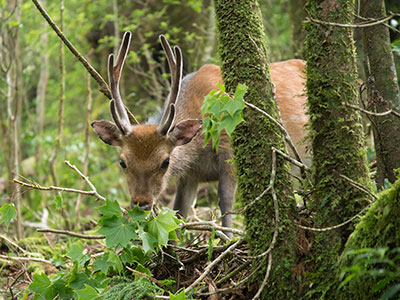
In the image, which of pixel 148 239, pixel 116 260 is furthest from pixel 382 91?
pixel 116 260

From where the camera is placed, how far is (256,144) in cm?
300

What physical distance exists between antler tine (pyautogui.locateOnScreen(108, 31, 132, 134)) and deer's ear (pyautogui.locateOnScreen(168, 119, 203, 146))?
1.46 feet

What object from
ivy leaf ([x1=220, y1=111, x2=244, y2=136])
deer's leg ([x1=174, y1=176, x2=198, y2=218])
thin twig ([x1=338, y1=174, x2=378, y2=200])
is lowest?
deer's leg ([x1=174, y1=176, x2=198, y2=218])

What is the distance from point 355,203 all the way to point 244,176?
67cm

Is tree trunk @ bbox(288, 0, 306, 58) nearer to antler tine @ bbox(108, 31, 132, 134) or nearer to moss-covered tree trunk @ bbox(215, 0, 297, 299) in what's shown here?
antler tine @ bbox(108, 31, 132, 134)

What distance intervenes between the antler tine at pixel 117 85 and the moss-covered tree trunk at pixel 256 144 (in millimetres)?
1568

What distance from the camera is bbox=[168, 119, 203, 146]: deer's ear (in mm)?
4945

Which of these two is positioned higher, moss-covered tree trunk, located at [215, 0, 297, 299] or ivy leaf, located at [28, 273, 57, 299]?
moss-covered tree trunk, located at [215, 0, 297, 299]

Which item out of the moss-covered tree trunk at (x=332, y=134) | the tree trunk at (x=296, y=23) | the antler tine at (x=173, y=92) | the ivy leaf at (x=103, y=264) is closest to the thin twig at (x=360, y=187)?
the moss-covered tree trunk at (x=332, y=134)

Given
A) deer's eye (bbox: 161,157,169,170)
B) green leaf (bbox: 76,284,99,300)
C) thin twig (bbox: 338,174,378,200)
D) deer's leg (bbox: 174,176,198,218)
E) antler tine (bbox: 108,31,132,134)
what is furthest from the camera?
deer's leg (bbox: 174,176,198,218)

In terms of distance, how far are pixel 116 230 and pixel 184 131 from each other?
192 centimetres

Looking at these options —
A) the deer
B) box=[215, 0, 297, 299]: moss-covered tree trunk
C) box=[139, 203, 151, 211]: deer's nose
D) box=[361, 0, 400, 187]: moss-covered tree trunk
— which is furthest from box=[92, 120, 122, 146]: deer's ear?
box=[361, 0, 400, 187]: moss-covered tree trunk

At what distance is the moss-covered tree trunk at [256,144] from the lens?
2.84 meters

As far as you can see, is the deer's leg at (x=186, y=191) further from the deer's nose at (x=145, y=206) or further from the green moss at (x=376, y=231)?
the green moss at (x=376, y=231)
